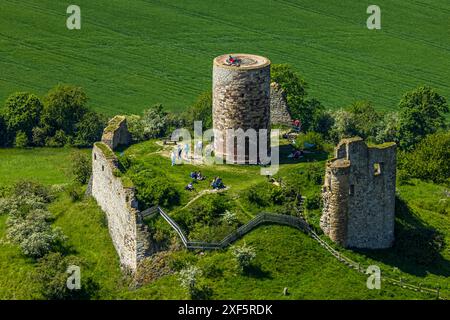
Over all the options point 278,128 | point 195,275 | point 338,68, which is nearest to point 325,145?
point 278,128

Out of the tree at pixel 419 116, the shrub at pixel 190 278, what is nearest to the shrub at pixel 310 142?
the shrub at pixel 190 278

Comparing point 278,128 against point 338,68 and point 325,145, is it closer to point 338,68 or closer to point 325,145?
point 325,145

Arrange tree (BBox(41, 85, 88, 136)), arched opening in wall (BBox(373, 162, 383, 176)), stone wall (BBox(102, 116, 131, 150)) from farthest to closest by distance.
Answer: tree (BBox(41, 85, 88, 136))
stone wall (BBox(102, 116, 131, 150))
arched opening in wall (BBox(373, 162, 383, 176))

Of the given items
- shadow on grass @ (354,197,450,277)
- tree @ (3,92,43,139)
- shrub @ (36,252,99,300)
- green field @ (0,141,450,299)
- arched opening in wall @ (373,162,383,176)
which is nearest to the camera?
green field @ (0,141,450,299)

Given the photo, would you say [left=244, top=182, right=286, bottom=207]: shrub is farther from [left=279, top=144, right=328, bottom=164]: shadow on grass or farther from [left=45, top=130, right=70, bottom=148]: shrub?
[left=45, top=130, right=70, bottom=148]: shrub

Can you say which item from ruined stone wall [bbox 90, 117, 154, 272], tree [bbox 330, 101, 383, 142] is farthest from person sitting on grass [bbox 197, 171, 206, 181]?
tree [bbox 330, 101, 383, 142]

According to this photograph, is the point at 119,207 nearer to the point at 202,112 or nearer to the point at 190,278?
the point at 190,278

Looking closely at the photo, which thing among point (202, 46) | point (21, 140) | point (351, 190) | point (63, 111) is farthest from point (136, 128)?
point (202, 46)
